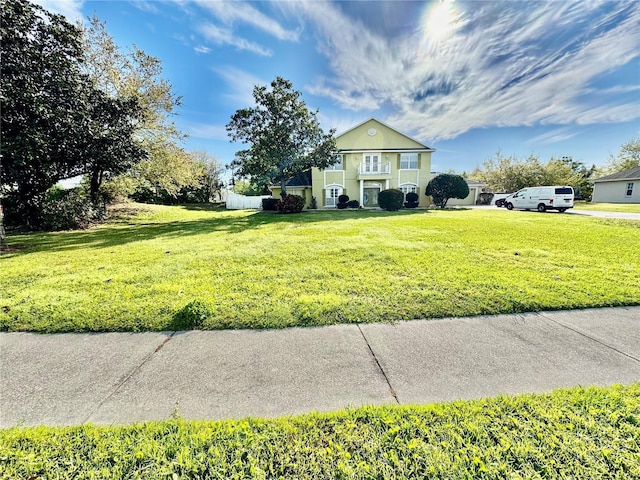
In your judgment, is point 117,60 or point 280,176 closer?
point 117,60

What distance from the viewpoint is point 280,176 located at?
19.9 m

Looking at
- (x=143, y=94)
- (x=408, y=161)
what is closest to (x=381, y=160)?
(x=408, y=161)

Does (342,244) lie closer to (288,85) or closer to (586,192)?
(288,85)

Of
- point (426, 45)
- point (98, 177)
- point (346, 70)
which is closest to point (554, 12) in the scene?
point (426, 45)

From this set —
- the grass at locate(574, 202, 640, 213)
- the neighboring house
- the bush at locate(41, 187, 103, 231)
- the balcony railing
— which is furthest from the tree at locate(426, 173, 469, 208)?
the bush at locate(41, 187, 103, 231)

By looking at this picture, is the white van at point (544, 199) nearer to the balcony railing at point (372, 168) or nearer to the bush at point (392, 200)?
the bush at point (392, 200)

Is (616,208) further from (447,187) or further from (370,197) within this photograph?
(370,197)

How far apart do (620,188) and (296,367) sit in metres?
42.3

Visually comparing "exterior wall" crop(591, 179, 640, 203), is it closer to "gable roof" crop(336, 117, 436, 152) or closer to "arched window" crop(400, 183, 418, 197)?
"gable roof" crop(336, 117, 436, 152)

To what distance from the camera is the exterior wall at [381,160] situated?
24.8 m

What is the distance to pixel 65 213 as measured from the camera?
471 inches

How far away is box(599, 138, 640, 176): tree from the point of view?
37.2m

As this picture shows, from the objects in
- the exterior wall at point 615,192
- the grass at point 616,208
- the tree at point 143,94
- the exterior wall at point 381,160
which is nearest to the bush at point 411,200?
the exterior wall at point 381,160

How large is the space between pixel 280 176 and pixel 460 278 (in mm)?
17236
